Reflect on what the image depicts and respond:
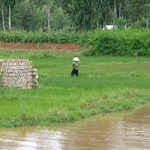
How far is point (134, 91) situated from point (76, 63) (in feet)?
22.0

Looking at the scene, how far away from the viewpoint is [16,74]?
20812mm

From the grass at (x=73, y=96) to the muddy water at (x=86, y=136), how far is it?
616 mm

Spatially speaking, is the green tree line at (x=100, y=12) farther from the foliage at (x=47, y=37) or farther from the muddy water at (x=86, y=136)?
the muddy water at (x=86, y=136)

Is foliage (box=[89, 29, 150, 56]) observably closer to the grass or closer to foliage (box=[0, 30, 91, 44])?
foliage (box=[0, 30, 91, 44])

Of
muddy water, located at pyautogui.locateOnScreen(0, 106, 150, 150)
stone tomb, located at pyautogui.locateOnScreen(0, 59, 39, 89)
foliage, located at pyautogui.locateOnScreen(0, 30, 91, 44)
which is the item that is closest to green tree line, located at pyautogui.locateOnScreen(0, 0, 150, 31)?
foliage, located at pyautogui.locateOnScreen(0, 30, 91, 44)

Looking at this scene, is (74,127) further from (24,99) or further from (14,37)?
(14,37)

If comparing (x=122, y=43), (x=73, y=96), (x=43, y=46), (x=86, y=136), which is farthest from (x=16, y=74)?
(x=43, y=46)

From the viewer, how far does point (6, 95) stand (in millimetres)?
18172

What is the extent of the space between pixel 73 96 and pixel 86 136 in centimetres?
611

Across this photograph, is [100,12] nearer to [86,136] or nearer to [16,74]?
[16,74]

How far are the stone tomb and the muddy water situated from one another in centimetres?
631

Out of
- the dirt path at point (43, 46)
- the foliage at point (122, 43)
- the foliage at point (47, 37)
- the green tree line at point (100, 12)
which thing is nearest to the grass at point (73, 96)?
the foliage at point (122, 43)

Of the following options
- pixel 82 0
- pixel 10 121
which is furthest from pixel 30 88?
pixel 82 0

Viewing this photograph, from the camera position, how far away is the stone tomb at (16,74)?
20594mm
